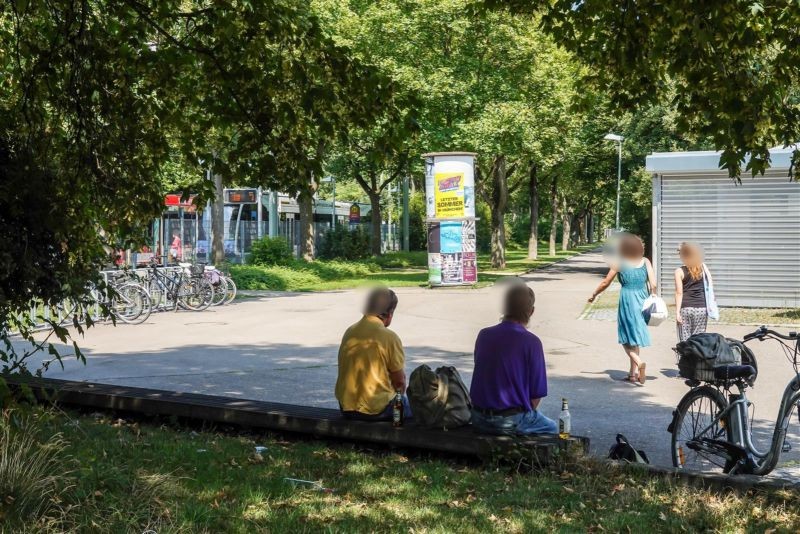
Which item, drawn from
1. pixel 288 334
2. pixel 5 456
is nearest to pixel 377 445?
pixel 5 456

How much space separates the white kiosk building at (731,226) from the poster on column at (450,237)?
7.94 metres

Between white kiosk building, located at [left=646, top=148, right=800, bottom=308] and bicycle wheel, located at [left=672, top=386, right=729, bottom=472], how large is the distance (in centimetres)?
1591

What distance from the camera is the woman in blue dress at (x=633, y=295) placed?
10.9 meters

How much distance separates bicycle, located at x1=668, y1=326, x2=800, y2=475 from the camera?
19.9 ft

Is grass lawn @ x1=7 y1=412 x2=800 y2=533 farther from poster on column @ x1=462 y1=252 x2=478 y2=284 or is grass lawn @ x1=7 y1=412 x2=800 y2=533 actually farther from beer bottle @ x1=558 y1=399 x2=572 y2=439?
poster on column @ x1=462 y1=252 x2=478 y2=284

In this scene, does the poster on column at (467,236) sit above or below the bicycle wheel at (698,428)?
above

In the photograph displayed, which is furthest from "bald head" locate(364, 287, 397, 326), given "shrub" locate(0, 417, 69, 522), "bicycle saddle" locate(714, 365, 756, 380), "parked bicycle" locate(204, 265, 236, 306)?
"parked bicycle" locate(204, 265, 236, 306)

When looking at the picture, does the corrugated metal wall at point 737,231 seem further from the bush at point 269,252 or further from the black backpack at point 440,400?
the black backpack at point 440,400

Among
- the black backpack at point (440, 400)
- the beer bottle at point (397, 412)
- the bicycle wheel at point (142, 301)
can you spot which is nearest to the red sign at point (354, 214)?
the bicycle wheel at point (142, 301)

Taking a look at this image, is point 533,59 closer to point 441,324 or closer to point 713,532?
point 441,324

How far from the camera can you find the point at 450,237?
96.2 feet

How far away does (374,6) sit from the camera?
35.8 metres

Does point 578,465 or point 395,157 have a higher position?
point 395,157

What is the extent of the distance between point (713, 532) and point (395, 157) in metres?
4.18
